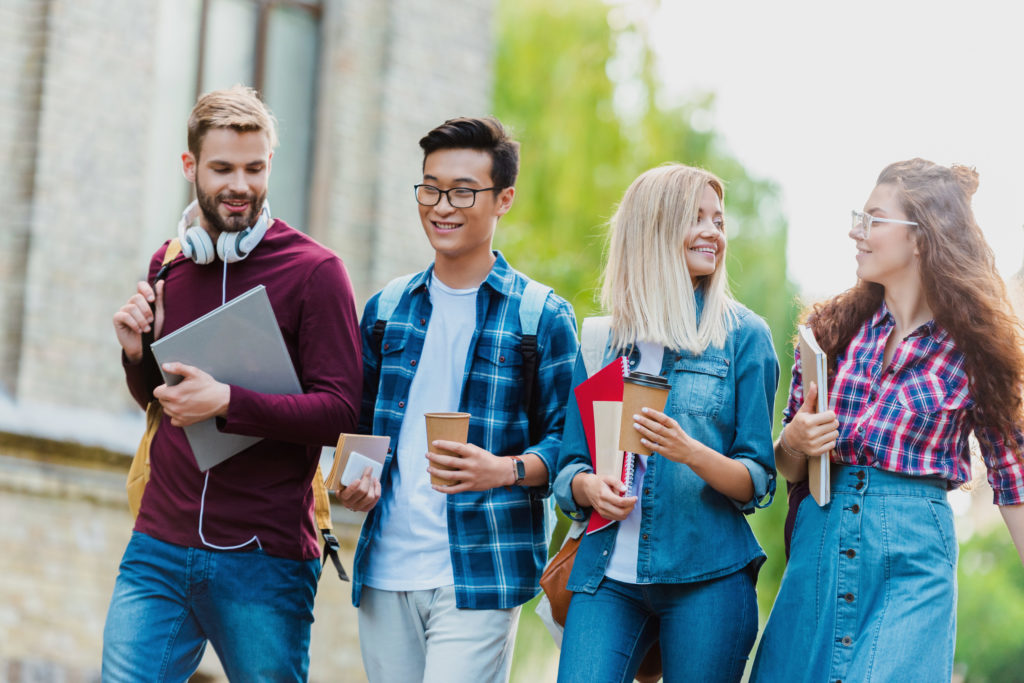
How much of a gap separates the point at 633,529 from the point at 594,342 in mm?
644

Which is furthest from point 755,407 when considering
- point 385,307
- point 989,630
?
point 989,630

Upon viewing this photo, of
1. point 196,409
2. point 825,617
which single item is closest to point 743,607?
point 825,617

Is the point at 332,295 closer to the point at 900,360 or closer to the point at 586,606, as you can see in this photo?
the point at 586,606

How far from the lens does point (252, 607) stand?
390 cm

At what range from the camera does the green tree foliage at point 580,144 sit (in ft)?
50.9

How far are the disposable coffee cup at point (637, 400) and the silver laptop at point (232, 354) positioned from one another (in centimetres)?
110

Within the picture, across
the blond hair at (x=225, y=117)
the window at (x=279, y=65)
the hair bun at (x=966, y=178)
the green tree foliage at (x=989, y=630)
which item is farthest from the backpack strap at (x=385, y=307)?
the green tree foliage at (x=989, y=630)

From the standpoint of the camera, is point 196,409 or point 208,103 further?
point 208,103

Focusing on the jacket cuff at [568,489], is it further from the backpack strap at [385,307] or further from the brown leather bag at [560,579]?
the backpack strap at [385,307]

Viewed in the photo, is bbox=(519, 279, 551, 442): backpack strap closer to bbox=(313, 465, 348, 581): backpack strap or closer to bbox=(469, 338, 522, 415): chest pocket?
bbox=(469, 338, 522, 415): chest pocket

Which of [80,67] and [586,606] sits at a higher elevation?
[80,67]

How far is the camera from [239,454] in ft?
13.0

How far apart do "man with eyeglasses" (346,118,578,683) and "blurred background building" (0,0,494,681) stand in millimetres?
4417

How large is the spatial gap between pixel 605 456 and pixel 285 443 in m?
1.10
